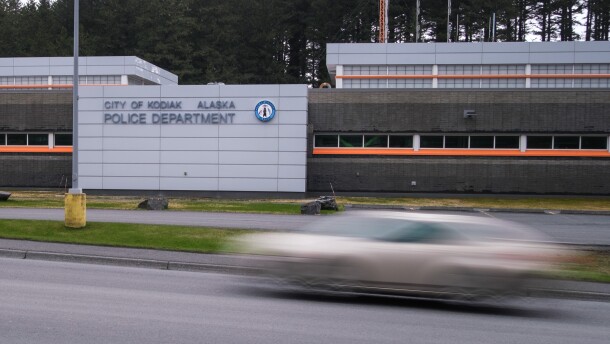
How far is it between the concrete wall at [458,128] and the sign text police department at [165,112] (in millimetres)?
4955

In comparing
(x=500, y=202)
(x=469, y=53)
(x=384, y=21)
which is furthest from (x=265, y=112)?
(x=384, y=21)

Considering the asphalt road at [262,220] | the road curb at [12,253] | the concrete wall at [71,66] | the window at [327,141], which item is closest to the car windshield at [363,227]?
the road curb at [12,253]

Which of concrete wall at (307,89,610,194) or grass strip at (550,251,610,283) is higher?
concrete wall at (307,89,610,194)

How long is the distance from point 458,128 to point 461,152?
4.38 feet

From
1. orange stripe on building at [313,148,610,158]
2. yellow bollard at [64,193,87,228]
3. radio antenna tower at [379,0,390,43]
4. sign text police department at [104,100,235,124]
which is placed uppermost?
radio antenna tower at [379,0,390,43]

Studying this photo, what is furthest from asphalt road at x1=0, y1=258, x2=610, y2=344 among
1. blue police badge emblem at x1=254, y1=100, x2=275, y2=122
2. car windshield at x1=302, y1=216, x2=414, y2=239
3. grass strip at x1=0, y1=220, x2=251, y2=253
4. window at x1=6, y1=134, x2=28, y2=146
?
window at x1=6, y1=134, x2=28, y2=146

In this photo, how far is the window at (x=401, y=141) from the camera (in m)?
37.1

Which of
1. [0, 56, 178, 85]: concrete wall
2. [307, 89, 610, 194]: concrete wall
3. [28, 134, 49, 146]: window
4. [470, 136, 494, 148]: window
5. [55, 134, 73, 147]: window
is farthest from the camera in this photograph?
[0, 56, 178, 85]: concrete wall

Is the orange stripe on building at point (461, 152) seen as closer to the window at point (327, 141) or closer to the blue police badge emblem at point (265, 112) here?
the window at point (327, 141)

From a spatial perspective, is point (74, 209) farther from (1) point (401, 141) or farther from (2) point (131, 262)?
(1) point (401, 141)

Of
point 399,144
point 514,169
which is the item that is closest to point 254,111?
point 399,144

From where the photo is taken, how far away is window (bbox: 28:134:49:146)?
39.6 metres

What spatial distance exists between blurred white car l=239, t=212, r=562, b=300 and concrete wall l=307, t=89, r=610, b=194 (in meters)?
26.8

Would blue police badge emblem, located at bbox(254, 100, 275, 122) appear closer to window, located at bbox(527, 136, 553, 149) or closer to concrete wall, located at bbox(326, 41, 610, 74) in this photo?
concrete wall, located at bbox(326, 41, 610, 74)
